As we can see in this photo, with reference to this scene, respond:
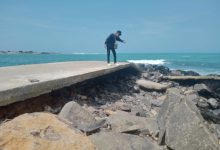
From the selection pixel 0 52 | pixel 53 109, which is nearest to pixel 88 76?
pixel 53 109

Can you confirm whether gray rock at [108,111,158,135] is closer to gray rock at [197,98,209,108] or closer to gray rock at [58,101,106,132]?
gray rock at [58,101,106,132]

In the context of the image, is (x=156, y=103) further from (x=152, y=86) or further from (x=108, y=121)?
(x=108, y=121)

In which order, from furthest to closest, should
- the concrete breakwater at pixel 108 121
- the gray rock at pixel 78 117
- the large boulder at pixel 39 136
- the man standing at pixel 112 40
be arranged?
1. the man standing at pixel 112 40
2. the gray rock at pixel 78 117
3. the concrete breakwater at pixel 108 121
4. the large boulder at pixel 39 136

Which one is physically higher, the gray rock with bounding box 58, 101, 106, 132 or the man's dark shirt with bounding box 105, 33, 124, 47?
the man's dark shirt with bounding box 105, 33, 124, 47

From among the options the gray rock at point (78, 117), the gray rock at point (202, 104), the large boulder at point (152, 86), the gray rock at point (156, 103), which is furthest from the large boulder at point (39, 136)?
the large boulder at point (152, 86)

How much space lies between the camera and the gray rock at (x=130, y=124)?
5.41 meters

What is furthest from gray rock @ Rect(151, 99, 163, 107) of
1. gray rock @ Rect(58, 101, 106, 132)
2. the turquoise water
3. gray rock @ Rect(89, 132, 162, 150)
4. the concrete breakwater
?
the turquoise water

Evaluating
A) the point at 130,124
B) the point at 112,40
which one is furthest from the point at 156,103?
the point at 130,124

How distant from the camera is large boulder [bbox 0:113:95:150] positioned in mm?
3051

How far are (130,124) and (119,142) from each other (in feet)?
3.51

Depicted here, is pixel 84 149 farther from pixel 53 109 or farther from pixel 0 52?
pixel 0 52

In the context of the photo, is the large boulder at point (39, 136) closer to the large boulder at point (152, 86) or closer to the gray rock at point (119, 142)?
the gray rock at point (119, 142)

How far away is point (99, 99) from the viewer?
27.3 ft

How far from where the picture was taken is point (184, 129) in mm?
5184
